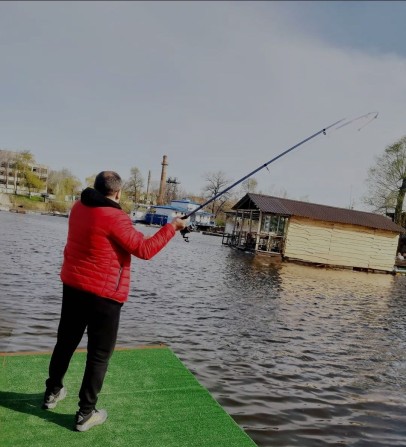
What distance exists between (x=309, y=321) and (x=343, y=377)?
3532 millimetres

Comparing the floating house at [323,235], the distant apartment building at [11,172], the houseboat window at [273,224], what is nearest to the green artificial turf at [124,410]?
the floating house at [323,235]

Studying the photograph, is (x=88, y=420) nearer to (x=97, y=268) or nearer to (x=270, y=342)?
(x=97, y=268)

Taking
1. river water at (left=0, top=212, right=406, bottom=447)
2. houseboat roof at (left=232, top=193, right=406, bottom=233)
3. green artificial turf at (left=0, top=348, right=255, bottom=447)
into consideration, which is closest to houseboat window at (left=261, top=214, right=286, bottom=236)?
houseboat roof at (left=232, top=193, right=406, bottom=233)

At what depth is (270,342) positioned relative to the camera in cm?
770

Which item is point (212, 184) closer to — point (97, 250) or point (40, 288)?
point (40, 288)

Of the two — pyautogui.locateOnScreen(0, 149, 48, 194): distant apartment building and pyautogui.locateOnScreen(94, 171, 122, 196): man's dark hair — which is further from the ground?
pyautogui.locateOnScreen(0, 149, 48, 194): distant apartment building

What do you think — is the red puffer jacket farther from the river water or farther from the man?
the river water

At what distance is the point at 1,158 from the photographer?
106312mm

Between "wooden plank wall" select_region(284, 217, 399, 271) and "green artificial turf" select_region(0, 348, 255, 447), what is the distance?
2276 centimetres

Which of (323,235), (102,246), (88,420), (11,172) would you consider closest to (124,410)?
(88,420)

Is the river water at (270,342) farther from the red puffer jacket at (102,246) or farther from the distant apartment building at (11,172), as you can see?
the distant apartment building at (11,172)

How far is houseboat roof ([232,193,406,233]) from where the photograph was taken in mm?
27031

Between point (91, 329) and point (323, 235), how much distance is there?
25600 millimetres

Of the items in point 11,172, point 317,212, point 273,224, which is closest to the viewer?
point 317,212
